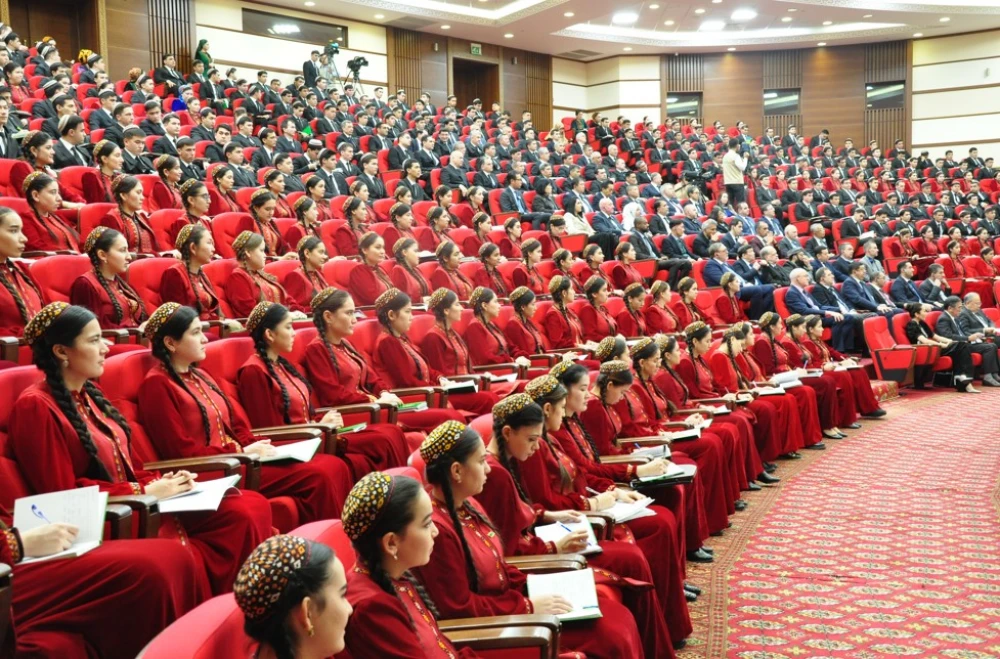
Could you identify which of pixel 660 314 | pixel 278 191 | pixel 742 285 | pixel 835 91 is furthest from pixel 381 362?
pixel 835 91

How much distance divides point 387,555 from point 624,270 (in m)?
6.47

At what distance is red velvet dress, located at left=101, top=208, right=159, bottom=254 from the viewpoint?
480 centimetres

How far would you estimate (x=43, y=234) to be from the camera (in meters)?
4.41

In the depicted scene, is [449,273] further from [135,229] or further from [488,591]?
[488,591]

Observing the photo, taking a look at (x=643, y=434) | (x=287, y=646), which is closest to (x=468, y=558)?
(x=287, y=646)

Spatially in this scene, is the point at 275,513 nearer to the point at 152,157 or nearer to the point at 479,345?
the point at 479,345

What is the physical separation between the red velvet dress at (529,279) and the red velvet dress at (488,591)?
4.71m

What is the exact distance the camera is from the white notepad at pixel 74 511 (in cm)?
173

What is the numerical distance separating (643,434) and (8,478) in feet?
8.17

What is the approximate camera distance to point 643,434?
3754 millimetres

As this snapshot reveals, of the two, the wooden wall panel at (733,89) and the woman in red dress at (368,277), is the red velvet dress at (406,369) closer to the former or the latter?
the woman in red dress at (368,277)

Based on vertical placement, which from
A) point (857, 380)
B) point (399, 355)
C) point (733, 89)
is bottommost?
point (857, 380)

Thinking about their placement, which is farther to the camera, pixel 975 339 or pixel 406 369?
pixel 975 339

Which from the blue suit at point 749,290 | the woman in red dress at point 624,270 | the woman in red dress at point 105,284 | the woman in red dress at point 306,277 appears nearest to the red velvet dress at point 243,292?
the woman in red dress at point 306,277
